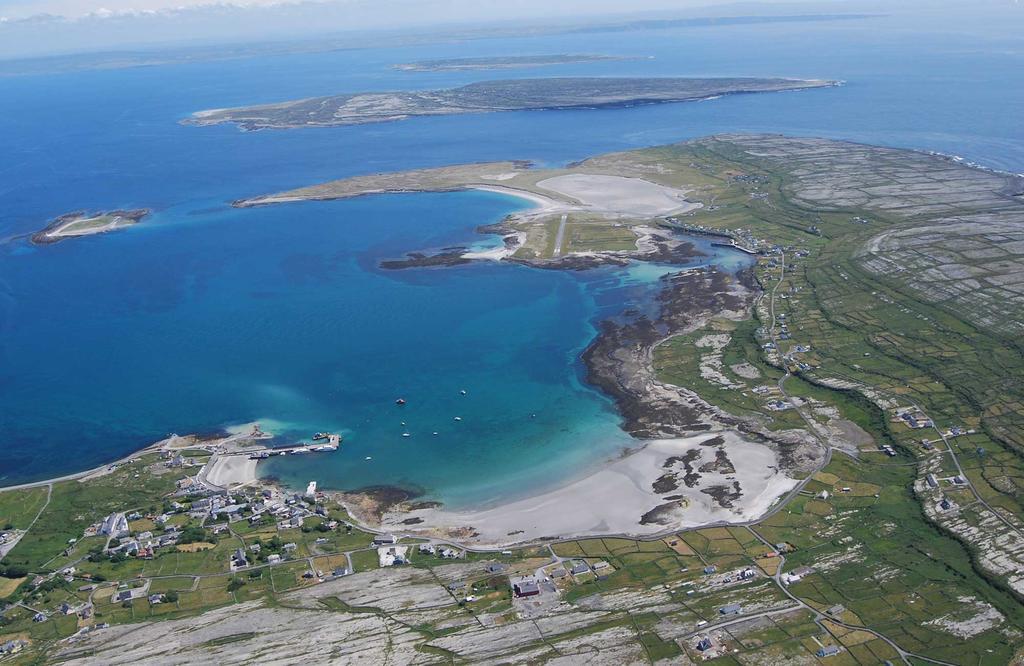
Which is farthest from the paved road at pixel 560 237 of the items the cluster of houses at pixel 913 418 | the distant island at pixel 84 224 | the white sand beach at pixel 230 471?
the distant island at pixel 84 224

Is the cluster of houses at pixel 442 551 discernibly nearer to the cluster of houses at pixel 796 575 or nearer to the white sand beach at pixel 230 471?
the white sand beach at pixel 230 471

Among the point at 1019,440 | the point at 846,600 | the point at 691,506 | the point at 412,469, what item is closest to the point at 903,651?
the point at 846,600

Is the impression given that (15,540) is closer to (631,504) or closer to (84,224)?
(631,504)

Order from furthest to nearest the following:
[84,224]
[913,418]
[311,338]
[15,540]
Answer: [84,224]
[311,338]
[913,418]
[15,540]

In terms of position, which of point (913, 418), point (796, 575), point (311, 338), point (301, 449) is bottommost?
point (301, 449)

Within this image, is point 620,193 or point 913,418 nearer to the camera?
point 913,418

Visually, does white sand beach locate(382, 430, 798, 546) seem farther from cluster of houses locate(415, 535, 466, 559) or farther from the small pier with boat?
the small pier with boat

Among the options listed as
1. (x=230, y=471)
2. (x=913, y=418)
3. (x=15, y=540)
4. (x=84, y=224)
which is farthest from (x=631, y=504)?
(x=84, y=224)
